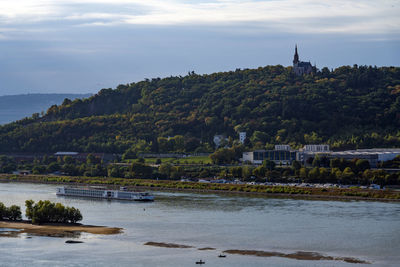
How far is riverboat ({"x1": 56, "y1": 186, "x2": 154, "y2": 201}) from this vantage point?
68.0 m

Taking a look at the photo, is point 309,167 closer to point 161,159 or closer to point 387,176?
point 387,176

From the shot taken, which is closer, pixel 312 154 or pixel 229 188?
pixel 229 188

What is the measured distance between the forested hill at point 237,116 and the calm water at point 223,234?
150 feet

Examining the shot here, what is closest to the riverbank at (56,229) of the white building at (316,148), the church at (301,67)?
the white building at (316,148)

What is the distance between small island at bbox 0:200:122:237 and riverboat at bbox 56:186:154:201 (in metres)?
17.5

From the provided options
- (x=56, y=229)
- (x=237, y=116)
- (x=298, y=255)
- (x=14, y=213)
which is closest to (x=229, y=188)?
(x=14, y=213)

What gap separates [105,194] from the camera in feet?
237

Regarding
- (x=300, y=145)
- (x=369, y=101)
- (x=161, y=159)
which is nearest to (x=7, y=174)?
(x=161, y=159)

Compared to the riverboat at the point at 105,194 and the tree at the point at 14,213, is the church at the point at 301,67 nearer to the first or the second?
the riverboat at the point at 105,194

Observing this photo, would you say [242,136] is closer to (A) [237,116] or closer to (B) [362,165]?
(A) [237,116]

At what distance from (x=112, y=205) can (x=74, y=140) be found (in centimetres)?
6165

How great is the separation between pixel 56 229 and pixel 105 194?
24.5 m

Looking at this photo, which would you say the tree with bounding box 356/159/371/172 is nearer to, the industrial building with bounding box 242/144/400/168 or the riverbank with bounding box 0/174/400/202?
the industrial building with bounding box 242/144/400/168

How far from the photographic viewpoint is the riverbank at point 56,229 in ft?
153
